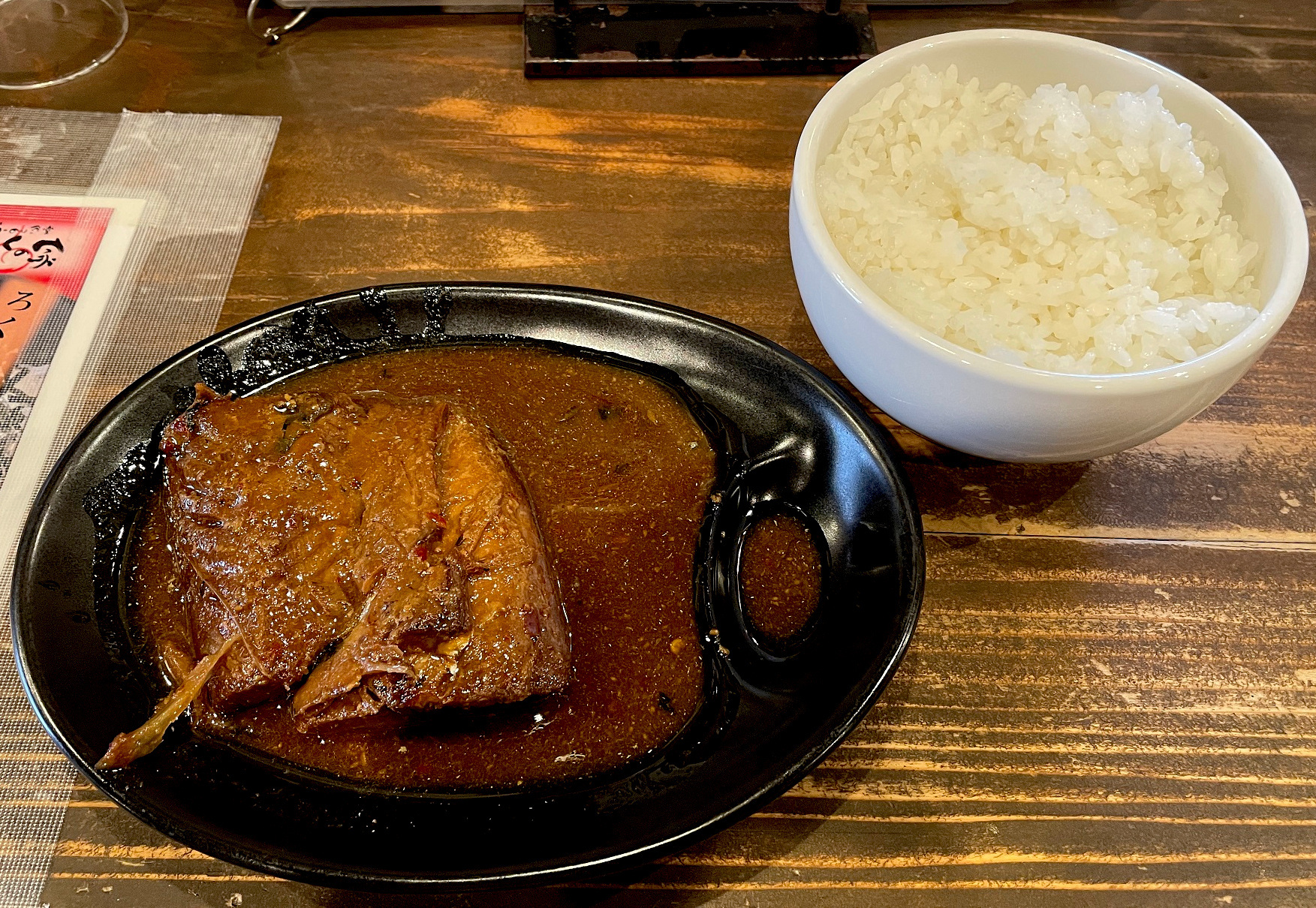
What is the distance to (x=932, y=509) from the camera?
200 centimetres

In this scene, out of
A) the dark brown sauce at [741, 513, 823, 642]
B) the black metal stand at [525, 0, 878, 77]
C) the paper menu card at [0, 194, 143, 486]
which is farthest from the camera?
the black metal stand at [525, 0, 878, 77]

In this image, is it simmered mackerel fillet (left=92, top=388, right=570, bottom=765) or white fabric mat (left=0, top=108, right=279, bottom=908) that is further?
white fabric mat (left=0, top=108, right=279, bottom=908)

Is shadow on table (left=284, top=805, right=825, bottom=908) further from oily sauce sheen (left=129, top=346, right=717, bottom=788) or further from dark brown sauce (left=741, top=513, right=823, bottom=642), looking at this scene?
dark brown sauce (left=741, top=513, right=823, bottom=642)

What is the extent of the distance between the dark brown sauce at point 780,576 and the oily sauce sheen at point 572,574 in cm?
11

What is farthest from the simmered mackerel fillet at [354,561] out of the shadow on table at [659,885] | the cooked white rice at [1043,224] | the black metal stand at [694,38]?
the black metal stand at [694,38]

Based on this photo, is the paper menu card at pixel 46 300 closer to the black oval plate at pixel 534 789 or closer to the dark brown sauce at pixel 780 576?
the black oval plate at pixel 534 789

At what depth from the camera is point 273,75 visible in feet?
9.43

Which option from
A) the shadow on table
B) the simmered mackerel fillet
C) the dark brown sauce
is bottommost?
the shadow on table

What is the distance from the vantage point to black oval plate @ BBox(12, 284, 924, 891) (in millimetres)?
1392

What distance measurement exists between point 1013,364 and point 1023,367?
2cm

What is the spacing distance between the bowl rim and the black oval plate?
0.23 m

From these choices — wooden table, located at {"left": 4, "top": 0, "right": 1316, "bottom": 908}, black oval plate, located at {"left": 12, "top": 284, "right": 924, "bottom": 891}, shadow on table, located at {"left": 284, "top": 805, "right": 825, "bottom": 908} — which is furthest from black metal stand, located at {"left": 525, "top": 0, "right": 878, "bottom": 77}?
shadow on table, located at {"left": 284, "top": 805, "right": 825, "bottom": 908}

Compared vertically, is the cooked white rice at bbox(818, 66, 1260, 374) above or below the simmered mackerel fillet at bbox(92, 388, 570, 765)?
above

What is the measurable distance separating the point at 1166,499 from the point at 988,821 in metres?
0.87
